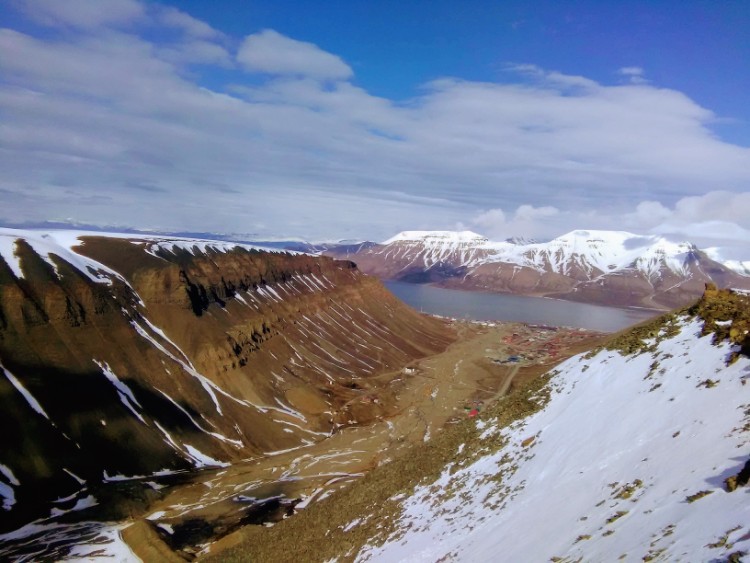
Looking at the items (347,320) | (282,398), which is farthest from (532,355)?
(282,398)

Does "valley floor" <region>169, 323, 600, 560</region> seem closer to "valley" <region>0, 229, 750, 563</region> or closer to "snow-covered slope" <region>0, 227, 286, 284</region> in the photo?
"valley" <region>0, 229, 750, 563</region>

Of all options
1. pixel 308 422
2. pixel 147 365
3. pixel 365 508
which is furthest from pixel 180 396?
pixel 365 508

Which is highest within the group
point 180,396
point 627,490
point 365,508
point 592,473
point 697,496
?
point 697,496

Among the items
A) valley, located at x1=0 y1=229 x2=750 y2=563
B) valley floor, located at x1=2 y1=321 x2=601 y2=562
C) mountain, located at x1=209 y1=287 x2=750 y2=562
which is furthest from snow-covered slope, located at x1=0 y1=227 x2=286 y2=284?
mountain, located at x1=209 y1=287 x2=750 y2=562

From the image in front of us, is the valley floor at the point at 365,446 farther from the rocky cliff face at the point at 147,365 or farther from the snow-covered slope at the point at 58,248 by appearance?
the snow-covered slope at the point at 58,248

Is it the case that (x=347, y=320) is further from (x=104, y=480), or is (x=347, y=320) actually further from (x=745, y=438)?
(x=745, y=438)

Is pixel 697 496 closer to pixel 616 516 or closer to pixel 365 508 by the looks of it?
pixel 616 516
